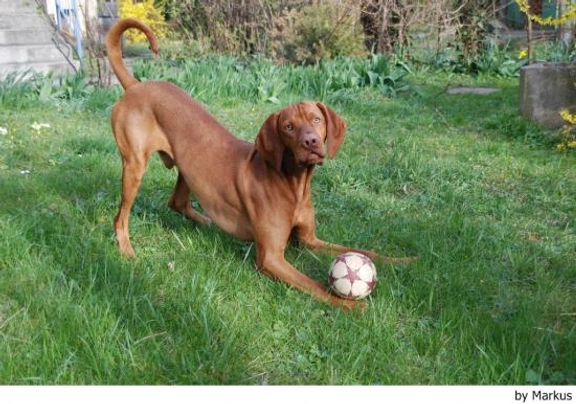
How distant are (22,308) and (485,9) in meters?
10.2

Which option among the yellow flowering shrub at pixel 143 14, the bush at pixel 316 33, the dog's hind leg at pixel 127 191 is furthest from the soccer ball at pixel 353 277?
the yellow flowering shrub at pixel 143 14

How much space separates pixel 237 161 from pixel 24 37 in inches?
295

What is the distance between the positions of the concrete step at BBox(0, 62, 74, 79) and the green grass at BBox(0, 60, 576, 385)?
160 inches

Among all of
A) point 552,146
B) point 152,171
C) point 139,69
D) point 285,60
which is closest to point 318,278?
point 152,171

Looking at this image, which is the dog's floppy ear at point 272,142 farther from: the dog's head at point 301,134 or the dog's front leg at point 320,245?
the dog's front leg at point 320,245

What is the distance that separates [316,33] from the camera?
1051cm

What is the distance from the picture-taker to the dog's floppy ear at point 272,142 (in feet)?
11.2

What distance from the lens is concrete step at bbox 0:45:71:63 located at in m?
9.50

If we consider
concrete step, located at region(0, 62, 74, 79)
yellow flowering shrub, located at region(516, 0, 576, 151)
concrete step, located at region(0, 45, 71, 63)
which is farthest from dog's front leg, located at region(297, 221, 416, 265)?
concrete step, located at region(0, 45, 71, 63)

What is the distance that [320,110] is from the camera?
11.3 feet

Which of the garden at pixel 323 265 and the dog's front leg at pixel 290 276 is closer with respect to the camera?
the garden at pixel 323 265

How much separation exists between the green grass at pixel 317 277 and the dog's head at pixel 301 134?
677mm

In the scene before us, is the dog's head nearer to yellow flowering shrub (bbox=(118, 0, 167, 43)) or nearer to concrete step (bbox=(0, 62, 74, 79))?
concrete step (bbox=(0, 62, 74, 79))
